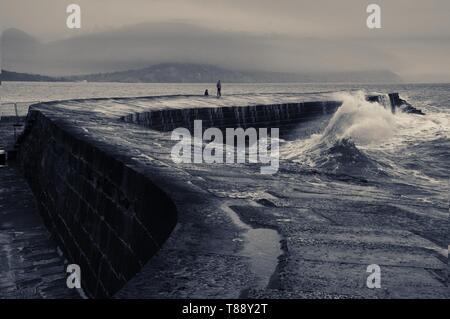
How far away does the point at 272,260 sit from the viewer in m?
3.62

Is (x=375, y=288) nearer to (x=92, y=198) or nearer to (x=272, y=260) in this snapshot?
(x=272, y=260)

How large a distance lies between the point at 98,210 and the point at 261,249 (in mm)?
3117

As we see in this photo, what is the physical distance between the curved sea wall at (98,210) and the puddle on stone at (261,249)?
63 centimetres

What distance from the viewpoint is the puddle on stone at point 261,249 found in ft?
11.0

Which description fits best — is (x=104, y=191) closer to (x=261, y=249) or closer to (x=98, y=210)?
(x=98, y=210)

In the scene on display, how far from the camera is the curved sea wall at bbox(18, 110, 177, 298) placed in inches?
187

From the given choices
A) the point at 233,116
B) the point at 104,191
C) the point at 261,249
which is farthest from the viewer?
the point at 233,116

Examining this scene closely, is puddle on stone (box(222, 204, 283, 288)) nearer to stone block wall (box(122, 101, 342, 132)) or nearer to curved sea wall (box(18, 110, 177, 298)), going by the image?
curved sea wall (box(18, 110, 177, 298))

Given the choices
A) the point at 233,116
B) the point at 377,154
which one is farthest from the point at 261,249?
the point at 233,116

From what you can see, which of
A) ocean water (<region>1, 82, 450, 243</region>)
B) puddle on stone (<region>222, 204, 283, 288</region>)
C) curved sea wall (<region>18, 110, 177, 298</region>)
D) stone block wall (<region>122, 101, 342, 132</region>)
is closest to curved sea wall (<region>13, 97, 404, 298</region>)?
curved sea wall (<region>18, 110, 177, 298</region>)

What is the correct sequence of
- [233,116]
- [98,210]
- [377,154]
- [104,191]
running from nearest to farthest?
[104,191], [98,210], [377,154], [233,116]

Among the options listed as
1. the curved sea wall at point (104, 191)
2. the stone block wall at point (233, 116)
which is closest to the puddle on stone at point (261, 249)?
the curved sea wall at point (104, 191)

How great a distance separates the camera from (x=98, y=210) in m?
6.37

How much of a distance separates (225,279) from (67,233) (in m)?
5.12
